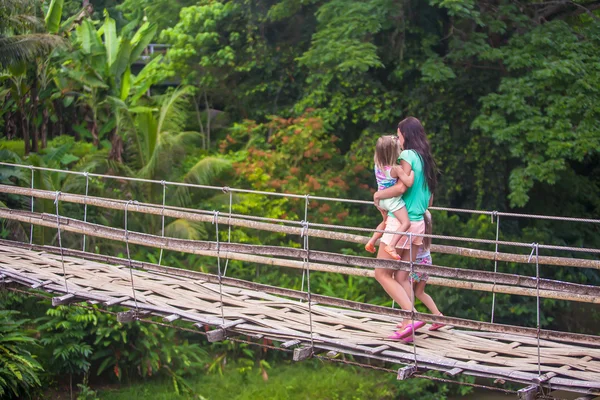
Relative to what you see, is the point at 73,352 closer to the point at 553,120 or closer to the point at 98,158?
the point at 98,158

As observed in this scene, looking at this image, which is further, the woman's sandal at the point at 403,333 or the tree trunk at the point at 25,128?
the tree trunk at the point at 25,128

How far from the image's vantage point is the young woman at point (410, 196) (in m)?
3.98

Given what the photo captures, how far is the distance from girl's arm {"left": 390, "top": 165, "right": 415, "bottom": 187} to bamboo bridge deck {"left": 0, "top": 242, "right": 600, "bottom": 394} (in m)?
0.81

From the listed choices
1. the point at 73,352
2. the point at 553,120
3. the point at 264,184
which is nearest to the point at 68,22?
the point at 264,184

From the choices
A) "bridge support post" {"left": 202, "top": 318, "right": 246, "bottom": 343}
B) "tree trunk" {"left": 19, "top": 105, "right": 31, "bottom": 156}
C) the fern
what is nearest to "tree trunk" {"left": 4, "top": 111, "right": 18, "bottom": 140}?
"tree trunk" {"left": 19, "top": 105, "right": 31, "bottom": 156}

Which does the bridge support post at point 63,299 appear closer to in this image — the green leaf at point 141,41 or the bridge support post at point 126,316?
the bridge support post at point 126,316

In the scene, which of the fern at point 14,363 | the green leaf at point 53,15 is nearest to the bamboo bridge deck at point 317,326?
the fern at point 14,363

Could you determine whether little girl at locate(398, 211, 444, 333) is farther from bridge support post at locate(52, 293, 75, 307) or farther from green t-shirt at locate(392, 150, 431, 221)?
bridge support post at locate(52, 293, 75, 307)

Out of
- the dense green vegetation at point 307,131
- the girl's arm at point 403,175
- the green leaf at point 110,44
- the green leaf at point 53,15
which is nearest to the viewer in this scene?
the girl's arm at point 403,175

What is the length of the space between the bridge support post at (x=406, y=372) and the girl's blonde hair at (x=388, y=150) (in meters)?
0.97

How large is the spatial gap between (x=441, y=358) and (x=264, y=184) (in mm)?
5945

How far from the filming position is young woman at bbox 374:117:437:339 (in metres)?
3.98

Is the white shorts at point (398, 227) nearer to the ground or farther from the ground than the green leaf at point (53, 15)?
nearer to the ground

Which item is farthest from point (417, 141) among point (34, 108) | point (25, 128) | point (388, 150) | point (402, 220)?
point (34, 108)
